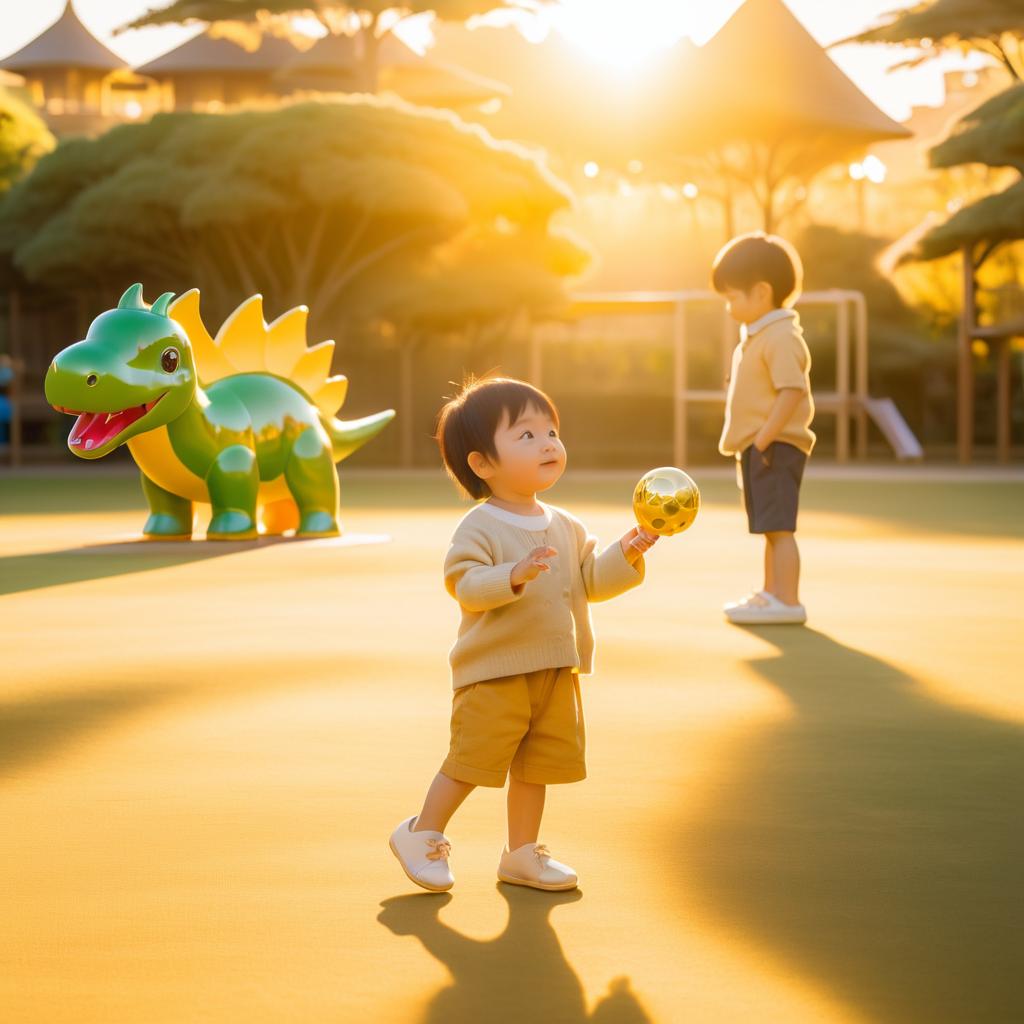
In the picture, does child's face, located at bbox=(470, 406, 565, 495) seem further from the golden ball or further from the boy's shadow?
the boy's shadow

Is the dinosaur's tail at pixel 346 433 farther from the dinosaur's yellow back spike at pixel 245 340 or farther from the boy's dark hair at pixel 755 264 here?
the boy's dark hair at pixel 755 264

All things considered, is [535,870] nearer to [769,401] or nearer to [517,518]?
[517,518]

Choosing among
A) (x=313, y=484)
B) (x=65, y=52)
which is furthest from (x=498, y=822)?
(x=65, y=52)

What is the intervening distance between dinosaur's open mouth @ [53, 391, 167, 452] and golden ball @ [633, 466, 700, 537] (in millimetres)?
6476

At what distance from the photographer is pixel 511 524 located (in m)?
3.44

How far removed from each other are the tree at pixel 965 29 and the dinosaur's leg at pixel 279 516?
1748 centimetres

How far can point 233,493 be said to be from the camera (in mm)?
10938

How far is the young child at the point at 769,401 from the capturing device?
7.01 meters

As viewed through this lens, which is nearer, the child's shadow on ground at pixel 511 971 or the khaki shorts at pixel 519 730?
the child's shadow on ground at pixel 511 971

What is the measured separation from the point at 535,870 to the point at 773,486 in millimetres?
3918

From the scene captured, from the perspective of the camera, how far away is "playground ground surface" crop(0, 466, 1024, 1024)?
284 centimetres

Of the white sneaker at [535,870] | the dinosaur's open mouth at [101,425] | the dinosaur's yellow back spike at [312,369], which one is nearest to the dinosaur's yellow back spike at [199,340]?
the dinosaur's yellow back spike at [312,369]

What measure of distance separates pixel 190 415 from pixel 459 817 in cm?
683

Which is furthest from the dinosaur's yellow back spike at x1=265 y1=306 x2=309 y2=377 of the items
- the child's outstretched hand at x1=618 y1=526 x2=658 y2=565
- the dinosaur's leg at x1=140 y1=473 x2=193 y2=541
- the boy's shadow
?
the child's outstretched hand at x1=618 y1=526 x2=658 y2=565
